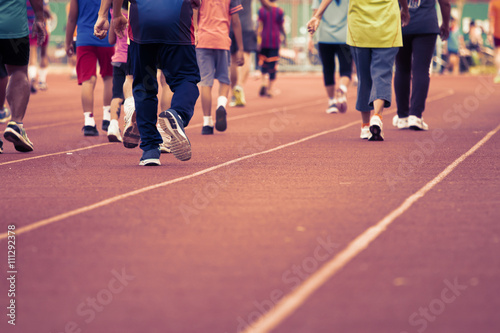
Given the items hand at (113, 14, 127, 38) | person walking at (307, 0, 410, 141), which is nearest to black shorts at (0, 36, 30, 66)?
hand at (113, 14, 127, 38)

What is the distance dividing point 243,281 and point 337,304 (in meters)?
0.49

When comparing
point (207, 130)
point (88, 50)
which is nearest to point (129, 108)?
point (88, 50)

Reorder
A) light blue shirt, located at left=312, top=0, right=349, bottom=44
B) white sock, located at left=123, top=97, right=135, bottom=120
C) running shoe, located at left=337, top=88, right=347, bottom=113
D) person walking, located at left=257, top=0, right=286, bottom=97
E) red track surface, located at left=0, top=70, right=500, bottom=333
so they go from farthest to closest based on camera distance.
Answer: person walking, located at left=257, top=0, right=286, bottom=97, running shoe, located at left=337, top=88, right=347, bottom=113, light blue shirt, located at left=312, top=0, right=349, bottom=44, white sock, located at left=123, top=97, right=135, bottom=120, red track surface, located at left=0, top=70, right=500, bottom=333

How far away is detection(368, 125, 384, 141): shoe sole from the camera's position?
9.88 metres

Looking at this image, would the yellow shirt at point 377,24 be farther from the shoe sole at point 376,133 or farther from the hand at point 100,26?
the hand at point 100,26

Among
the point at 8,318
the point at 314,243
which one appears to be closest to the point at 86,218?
the point at 314,243

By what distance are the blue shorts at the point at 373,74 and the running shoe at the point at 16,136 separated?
3401 mm

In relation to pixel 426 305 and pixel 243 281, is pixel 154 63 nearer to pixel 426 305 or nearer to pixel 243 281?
pixel 243 281

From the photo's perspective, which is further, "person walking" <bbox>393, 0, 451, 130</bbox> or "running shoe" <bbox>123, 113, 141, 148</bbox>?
"person walking" <bbox>393, 0, 451, 130</bbox>

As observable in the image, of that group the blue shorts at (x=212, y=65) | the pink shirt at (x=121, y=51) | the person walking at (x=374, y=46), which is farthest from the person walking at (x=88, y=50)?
the person walking at (x=374, y=46)

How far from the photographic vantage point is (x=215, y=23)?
1095 cm

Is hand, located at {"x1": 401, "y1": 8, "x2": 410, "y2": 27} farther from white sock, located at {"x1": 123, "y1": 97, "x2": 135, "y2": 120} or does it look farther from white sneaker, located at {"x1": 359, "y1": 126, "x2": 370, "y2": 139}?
white sock, located at {"x1": 123, "y1": 97, "x2": 135, "y2": 120}

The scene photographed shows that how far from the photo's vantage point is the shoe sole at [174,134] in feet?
23.8

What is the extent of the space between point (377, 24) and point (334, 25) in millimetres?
3601
